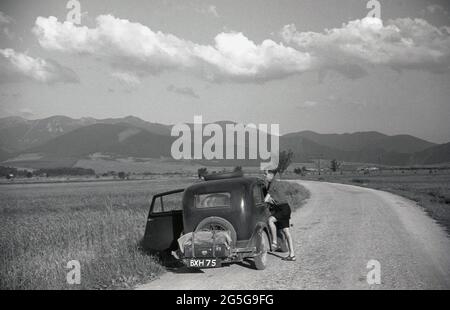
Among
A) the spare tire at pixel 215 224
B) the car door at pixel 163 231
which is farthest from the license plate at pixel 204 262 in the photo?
the car door at pixel 163 231

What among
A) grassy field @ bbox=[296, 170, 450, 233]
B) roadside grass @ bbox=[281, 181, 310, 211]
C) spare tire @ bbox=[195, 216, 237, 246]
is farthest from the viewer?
roadside grass @ bbox=[281, 181, 310, 211]

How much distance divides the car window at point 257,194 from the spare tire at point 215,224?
0.92 metres

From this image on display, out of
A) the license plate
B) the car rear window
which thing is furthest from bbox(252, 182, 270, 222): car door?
the license plate

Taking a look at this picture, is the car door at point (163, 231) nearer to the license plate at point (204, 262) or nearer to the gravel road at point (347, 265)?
the gravel road at point (347, 265)

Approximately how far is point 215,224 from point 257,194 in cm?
138

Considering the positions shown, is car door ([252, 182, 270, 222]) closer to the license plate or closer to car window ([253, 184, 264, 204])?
car window ([253, 184, 264, 204])

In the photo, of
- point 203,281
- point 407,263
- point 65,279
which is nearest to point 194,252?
point 203,281

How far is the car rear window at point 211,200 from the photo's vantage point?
8.62 metres

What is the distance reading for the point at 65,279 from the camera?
24.9 feet

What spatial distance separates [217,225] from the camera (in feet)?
27.3

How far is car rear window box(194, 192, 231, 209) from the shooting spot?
8625 mm

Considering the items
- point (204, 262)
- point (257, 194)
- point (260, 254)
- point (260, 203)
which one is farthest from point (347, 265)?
point (204, 262)

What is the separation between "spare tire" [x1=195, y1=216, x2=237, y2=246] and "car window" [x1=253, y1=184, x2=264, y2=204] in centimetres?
92
